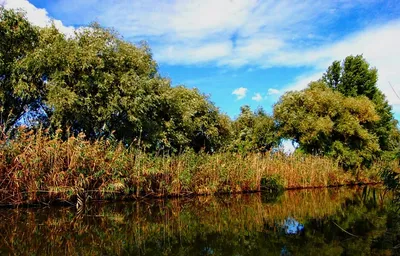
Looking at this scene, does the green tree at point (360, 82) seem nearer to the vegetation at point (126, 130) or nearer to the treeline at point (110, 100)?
the vegetation at point (126, 130)

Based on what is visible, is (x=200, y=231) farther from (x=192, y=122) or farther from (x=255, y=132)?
(x=255, y=132)

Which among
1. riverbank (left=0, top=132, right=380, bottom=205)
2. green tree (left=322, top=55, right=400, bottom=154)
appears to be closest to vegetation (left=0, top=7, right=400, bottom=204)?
riverbank (left=0, top=132, right=380, bottom=205)

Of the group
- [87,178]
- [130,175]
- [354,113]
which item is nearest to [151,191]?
[130,175]

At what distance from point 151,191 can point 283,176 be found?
6.59 metres

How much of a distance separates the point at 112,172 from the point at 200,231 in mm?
4484

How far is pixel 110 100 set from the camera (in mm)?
13305

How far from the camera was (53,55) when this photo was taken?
12.8 metres

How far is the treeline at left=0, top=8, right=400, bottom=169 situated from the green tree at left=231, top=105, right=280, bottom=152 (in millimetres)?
1297

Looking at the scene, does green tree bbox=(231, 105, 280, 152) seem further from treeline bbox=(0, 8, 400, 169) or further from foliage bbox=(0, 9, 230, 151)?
foliage bbox=(0, 9, 230, 151)

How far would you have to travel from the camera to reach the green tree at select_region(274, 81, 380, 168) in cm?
2000

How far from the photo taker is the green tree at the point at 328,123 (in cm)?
2000

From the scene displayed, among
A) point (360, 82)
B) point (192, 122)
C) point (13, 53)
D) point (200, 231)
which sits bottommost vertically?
point (200, 231)

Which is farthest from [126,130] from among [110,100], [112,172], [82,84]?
[112,172]

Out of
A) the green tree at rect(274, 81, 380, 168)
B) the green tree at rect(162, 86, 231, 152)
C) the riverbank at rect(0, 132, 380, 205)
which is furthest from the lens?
the green tree at rect(274, 81, 380, 168)
